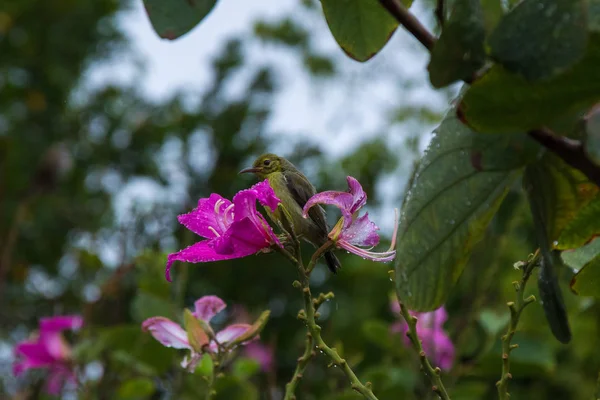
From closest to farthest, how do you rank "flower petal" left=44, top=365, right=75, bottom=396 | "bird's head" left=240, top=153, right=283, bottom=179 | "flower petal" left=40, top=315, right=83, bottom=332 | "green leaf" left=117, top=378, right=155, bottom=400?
"bird's head" left=240, top=153, right=283, bottom=179 → "green leaf" left=117, top=378, right=155, bottom=400 → "flower petal" left=40, top=315, right=83, bottom=332 → "flower petal" left=44, top=365, right=75, bottom=396

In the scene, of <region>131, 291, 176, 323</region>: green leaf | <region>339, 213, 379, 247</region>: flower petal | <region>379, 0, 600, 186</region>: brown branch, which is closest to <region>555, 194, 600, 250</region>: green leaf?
<region>379, 0, 600, 186</region>: brown branch

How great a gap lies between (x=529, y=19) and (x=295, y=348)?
2398mm

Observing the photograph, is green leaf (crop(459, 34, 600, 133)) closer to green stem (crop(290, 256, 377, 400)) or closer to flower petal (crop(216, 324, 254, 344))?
green stem (crop(290, 256, 377, 400))

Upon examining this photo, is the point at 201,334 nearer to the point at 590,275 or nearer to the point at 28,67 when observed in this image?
the point at 590,275

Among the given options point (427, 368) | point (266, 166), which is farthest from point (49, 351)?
point (427, 368)

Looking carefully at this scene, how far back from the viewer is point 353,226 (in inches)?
34.5

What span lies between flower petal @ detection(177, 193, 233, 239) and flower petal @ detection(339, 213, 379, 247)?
0.45ft

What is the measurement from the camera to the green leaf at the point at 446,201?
0.56m

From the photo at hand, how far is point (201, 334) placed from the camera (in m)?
1.05

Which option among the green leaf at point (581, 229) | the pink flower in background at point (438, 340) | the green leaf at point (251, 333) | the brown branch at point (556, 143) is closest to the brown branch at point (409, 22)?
the brown branch at point (556, 143)

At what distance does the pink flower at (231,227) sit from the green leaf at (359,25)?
0.66 feet

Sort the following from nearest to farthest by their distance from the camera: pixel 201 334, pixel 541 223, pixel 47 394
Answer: pixel 541 223 < pixel 201 334 < pixel 47 394

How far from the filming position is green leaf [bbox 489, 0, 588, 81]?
45 centimetres

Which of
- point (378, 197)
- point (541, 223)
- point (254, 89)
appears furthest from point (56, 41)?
point (541, 223)
